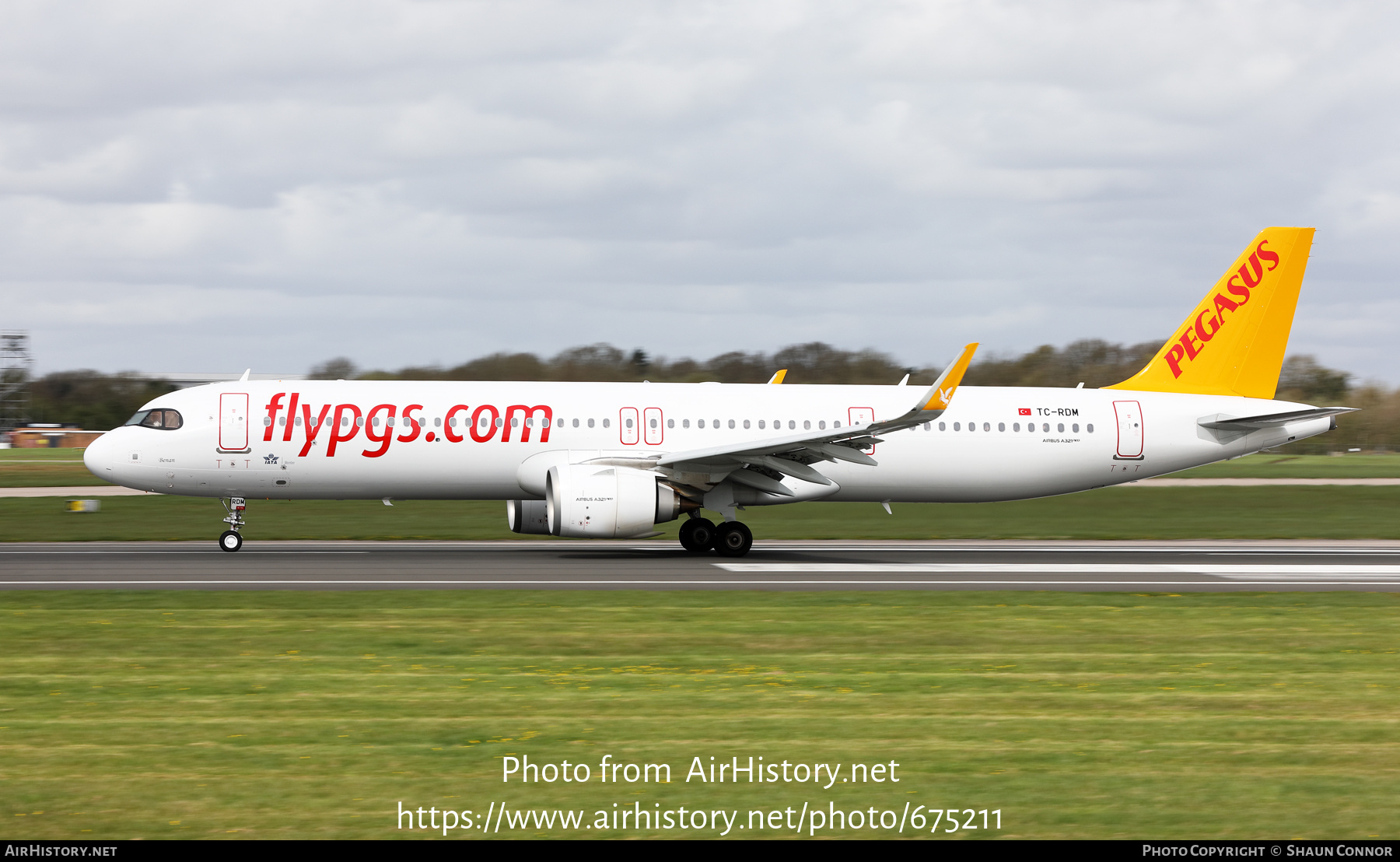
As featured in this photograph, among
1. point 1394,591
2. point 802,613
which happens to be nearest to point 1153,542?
point 1394,591

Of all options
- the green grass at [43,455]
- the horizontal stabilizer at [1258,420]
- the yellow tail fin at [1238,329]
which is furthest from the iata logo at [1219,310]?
the green grass at [43,455]

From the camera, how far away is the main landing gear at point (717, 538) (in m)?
24.2

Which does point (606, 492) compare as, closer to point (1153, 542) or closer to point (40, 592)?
point (40, 592)

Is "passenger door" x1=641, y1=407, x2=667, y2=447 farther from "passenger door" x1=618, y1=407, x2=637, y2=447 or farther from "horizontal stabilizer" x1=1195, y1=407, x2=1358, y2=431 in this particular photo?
"horizontal stabilizer" x1=1195, y1=407, x2=1358, y2=431

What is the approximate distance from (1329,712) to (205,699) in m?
8.92

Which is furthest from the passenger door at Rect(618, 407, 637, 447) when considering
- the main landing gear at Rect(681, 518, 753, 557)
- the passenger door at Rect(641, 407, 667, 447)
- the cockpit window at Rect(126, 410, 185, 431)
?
the cockpit window at Rect(126, 410, 185, 431)

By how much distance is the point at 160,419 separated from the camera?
2369 cm

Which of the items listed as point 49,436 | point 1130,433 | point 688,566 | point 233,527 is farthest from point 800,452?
point 49,436

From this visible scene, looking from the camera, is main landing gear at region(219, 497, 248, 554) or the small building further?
the small building

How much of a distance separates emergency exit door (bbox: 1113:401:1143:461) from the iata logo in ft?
6.16

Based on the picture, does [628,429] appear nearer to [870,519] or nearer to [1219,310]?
[870,519]

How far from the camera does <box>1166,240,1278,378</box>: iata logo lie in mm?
28109

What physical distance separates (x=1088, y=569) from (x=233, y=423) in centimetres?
1561

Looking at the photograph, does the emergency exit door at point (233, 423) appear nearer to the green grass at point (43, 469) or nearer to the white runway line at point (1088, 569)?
the white runway line at point (1088, 569)
